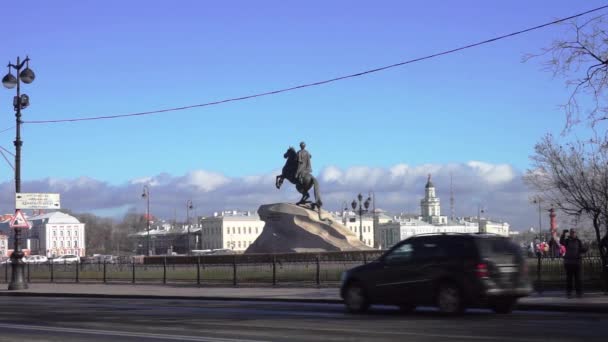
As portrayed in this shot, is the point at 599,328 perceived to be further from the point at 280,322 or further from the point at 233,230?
the point at 233,230

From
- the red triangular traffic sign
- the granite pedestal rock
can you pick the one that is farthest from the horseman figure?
the red triangular traffic sign

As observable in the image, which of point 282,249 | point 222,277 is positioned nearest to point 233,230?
point 282,249

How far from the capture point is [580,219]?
109 ft

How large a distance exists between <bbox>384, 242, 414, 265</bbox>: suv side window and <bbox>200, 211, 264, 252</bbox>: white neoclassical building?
14769 cm

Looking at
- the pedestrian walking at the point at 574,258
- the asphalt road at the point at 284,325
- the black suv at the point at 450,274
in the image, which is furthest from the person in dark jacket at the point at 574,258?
the black suv at the point at 450,274

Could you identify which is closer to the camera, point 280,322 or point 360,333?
point 360,333

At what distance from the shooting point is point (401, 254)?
64.1 feet

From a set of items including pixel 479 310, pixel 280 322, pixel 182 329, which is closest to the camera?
pixel 182 329

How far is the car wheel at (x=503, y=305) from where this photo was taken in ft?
60.6

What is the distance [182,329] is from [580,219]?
2127 centimetres

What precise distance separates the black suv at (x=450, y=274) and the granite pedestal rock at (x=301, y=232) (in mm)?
35754

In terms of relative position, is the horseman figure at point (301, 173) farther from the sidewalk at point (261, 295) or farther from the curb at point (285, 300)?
the curb at point (285, 300)

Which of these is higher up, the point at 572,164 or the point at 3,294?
the point at 572,164

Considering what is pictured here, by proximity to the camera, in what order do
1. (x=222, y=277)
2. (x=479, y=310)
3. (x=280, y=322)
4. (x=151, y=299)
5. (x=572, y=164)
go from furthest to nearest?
(x=222, y=277), (x=572, y=164), (x=151, y=299), (x=479, y=310), (x=280, y=322)
